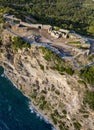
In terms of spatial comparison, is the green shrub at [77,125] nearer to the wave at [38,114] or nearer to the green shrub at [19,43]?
the wave at [38,114]

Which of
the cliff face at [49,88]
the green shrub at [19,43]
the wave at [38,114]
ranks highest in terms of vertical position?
the green shrub at [19,43]

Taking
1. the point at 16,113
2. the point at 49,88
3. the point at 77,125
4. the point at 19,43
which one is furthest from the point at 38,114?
the point at 19,43

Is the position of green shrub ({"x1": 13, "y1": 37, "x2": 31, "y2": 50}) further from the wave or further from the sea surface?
the wave

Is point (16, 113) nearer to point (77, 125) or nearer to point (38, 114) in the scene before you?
point (38, 114)

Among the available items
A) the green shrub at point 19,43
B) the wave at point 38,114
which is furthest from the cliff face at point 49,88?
the green shrub at point 19,43

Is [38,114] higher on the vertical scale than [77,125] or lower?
lower

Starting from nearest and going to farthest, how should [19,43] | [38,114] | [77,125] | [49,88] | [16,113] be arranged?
1. [77,125]
2. [49,88]
3. [19,43]
4. [38,114]
5. [16,113]

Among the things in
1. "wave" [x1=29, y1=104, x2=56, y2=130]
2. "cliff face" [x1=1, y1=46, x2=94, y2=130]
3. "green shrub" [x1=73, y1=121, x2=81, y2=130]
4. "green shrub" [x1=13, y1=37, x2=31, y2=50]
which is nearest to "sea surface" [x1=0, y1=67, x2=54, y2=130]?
"wave" [x1=29, y1=104, x2=56, y2=130]
